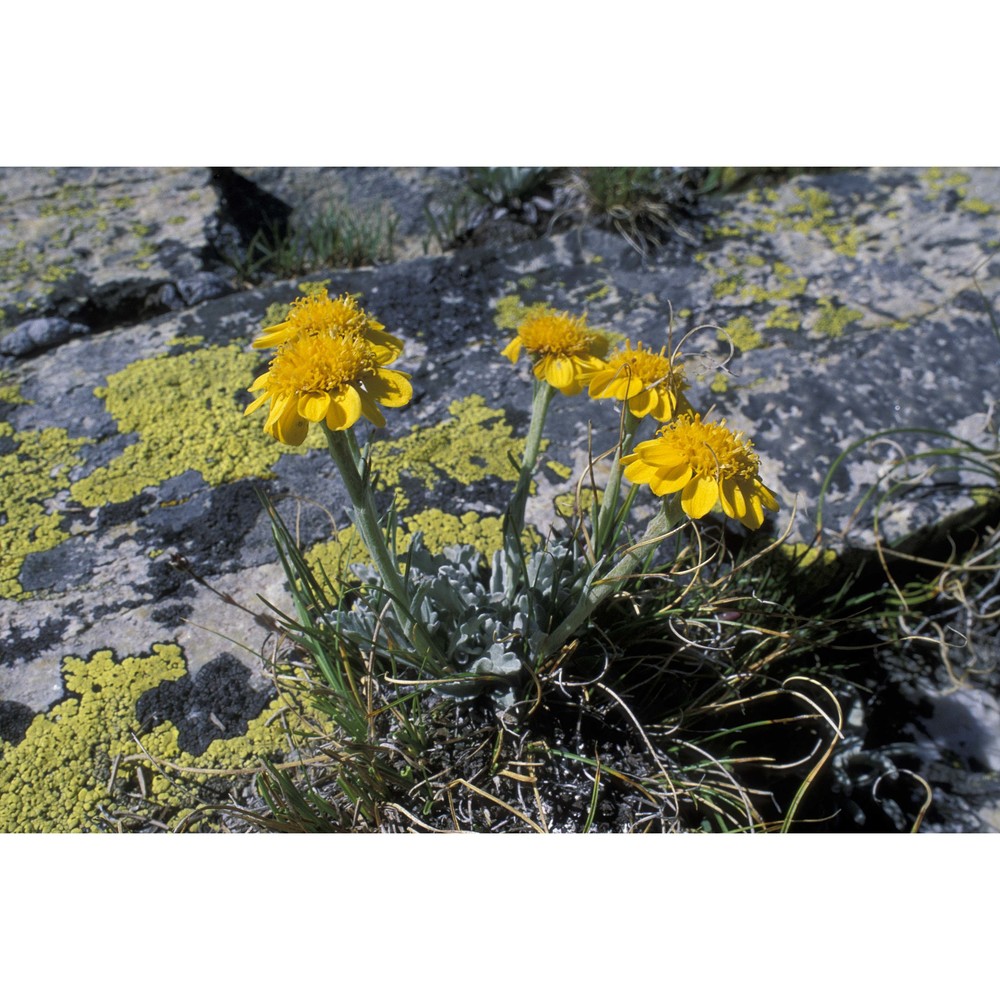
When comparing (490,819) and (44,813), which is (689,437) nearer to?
(490,819)

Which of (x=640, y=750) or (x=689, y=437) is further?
(x=640, y=750)

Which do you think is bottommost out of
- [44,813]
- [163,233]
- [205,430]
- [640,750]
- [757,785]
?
[757,785]

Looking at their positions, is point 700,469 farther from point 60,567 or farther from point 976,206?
point 976,206

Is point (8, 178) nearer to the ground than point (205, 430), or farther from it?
farther from it

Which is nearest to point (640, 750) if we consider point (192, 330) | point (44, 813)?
point (44, 813)

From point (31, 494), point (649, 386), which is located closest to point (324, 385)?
point (649, 386)

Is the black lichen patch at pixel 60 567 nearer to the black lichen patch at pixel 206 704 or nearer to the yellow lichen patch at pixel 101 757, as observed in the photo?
the yellow lichen patch at pixel 101 757

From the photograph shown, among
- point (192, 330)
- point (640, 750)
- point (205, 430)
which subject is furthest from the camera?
point (192, 330)
